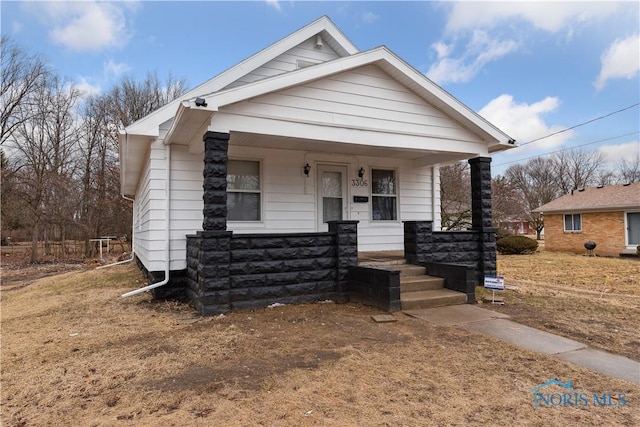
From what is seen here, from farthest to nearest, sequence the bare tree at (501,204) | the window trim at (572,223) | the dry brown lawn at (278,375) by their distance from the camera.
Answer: the bare tree at (501,204) < the window trim at (572,223) < the dry brown lawn at (278,375)

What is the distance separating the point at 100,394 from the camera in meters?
2.99

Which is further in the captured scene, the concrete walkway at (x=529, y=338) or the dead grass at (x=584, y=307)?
the dead grass at (x=584, y=307)

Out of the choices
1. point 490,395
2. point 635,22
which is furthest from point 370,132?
point 635,22

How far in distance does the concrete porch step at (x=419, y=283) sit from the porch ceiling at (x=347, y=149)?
239 cm

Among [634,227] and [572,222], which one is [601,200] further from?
[634,227]

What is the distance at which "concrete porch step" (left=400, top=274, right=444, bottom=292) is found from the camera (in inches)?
245

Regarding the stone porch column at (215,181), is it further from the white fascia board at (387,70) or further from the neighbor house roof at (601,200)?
the neighbor house roof at (601,200)

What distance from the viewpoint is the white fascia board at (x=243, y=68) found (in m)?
6.44

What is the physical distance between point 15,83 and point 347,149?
2244cm

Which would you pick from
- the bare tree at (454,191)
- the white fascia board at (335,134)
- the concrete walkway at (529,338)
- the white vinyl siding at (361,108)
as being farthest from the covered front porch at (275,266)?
the bare tree at (454,191)

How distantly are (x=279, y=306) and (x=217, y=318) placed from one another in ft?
3.23

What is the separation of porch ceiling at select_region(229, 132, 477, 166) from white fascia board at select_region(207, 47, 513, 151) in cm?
63

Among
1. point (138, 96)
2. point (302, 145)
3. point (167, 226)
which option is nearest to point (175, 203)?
point (167, 226)

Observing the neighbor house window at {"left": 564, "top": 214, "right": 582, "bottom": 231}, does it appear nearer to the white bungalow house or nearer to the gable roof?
the white bungalow house
